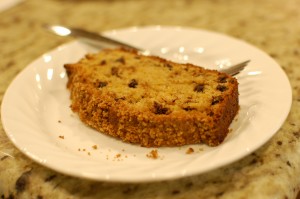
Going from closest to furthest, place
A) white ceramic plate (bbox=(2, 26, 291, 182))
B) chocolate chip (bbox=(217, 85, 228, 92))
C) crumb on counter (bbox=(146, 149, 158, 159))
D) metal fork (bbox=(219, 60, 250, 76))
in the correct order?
white ceramic plate (bbox=(2, 26, 291, 182)), crumb on counter (bbox=(146, 149, 158, 159)), chocolate chip (bbox=(217, 85, 228, 92)), metal fork (bbox=(219, 60, 250, 76))

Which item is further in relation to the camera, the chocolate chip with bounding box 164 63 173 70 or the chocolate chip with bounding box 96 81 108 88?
the chocolate chip with bounding box 164 63 173 70

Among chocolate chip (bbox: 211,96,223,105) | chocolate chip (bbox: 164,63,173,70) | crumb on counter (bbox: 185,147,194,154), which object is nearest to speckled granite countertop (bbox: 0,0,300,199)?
crumb on counter (bbox: 185,147,194,154)

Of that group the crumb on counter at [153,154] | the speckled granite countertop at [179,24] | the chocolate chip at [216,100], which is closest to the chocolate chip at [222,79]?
Answer: the chocolate chip at [216,100]

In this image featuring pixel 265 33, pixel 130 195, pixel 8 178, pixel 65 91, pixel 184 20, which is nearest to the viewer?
pixel 130 195

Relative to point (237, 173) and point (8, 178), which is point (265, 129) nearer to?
point (237, 173)

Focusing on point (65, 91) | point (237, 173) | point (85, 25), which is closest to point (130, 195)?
point (237, 173)

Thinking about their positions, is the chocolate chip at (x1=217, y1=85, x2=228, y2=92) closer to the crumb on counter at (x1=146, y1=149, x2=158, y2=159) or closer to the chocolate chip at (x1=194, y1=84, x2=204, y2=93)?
the chocolate chip at (x1=194, y1=84, x2=204, y2=93)

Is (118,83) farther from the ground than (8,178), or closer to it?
farther from the ground

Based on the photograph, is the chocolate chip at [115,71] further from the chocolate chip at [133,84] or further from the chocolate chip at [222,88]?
the chocolate chip at [222,88]
